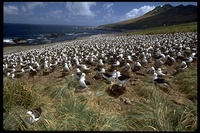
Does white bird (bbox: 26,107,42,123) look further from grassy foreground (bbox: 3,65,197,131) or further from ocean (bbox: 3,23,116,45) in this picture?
ocean (bbox: 3,23,116,45)

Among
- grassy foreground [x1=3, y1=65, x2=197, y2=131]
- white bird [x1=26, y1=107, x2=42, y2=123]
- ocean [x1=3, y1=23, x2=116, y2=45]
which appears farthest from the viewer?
ocean [x1=3, y1=23, x2=116, y2=45]

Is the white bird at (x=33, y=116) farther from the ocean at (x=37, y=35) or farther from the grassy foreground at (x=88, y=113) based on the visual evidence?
the ocean at (x=37, y=35)

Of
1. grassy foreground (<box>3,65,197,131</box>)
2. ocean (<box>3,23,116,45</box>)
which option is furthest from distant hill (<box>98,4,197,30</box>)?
ocean (<box>3,23,116,45</box>)

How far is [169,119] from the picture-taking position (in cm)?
380

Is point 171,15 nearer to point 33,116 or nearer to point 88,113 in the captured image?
point 88,113

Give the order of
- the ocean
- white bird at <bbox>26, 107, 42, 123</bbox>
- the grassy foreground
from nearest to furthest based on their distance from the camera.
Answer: the grassy foreground
white bird at <bbox>26, 107, 42, 123</bbox>
the ocean

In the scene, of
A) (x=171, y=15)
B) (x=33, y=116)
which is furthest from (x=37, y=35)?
(x=33, y=116)

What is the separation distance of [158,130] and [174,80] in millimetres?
3775

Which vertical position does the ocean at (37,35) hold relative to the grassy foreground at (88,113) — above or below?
above

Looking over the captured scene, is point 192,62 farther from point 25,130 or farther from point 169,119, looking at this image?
point 25,130

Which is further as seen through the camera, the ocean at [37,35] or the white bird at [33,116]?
the ocean at [37,35]

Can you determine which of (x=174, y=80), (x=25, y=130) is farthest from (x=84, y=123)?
(x=174, y=80)

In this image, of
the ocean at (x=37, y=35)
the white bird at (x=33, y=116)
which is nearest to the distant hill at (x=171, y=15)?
the white bird at (x=33, y=116)

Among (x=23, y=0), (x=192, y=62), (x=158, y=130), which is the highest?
(x=23, y=0)
